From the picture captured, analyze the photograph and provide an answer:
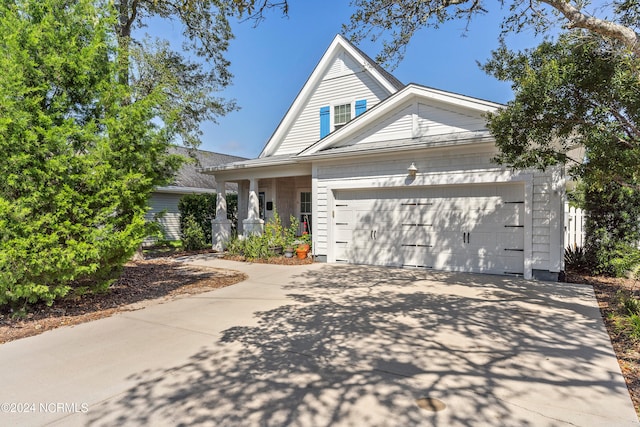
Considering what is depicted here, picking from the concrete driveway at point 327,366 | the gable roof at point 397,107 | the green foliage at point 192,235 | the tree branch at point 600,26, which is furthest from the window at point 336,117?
the concrete driveway at point 327,366

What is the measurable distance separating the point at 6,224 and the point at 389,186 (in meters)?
7.69

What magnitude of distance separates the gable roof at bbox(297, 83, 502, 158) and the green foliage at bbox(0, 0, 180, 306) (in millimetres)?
5260

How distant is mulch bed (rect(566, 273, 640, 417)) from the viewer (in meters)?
3.15

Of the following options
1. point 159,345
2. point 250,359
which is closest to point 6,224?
point 159,345

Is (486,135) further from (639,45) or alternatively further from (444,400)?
(444,400)

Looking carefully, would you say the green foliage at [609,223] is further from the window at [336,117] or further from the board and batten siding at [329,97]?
the window at [336,117]

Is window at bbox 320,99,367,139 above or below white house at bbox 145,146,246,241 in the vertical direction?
above

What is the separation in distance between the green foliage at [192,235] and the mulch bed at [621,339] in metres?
12.2

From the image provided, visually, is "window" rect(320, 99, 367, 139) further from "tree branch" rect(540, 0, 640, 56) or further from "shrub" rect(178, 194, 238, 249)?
"tree branch" rect(540, 0, 640, 56)

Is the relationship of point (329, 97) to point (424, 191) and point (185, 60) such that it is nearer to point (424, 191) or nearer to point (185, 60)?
point (185, 60)

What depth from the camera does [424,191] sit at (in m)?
9.10

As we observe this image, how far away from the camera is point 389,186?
941 cm

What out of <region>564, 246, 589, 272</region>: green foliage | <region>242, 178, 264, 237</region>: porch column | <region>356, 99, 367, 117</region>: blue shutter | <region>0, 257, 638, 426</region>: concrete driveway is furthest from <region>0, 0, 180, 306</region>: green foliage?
<region>564, 246, 589, 272</region>: green foliage

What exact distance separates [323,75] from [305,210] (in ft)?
17.4
